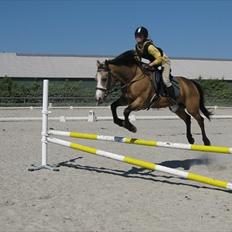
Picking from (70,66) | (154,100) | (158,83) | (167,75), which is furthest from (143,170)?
(70,66)

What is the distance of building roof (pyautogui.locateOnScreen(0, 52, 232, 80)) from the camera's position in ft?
144

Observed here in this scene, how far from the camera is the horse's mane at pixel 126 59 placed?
21.0ft

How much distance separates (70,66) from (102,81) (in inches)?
1608

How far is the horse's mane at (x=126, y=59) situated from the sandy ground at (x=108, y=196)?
1686mm

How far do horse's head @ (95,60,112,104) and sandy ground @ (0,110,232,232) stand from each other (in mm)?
1198

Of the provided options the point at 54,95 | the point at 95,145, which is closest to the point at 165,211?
the point at 95,145

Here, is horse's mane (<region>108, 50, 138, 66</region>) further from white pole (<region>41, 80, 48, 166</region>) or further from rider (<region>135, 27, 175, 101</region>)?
white pole (<region>41, 80, 48, 166</region>)

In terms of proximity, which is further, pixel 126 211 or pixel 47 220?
pixel 126 211

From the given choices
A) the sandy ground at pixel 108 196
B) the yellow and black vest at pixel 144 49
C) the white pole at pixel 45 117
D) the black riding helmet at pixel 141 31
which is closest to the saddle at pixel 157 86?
the yellow and black vest at pixel 144 49

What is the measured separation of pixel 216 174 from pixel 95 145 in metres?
3.81

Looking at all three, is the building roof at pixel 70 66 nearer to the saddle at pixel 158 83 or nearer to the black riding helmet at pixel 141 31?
the saddle at pixel 158 83

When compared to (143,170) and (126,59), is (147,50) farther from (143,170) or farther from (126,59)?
(143,170)

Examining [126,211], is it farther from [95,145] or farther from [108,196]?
[95,145]

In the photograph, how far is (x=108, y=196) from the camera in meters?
5.27
